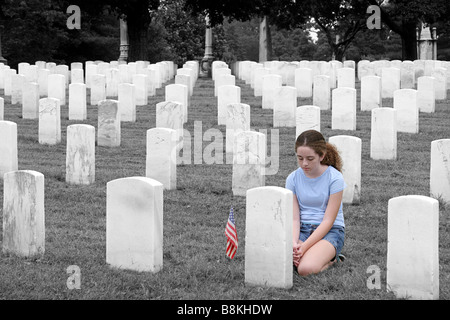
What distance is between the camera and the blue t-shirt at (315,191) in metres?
6.61

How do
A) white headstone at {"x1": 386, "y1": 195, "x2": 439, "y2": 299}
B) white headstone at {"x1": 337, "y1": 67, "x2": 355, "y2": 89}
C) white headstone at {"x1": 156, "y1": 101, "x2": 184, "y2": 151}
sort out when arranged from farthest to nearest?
white headstone at {"x1": 337, "y1": 67, "x2": 355, "y2": 89} < white headstone at {"x1": 156, "y1": 101, "x2": 184, "y2": 151} < white headstone at {"x1": 386, "y1": 195, "x2": 439, "y2": 299}

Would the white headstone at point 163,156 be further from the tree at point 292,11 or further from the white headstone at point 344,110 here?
the tree at point 292,11

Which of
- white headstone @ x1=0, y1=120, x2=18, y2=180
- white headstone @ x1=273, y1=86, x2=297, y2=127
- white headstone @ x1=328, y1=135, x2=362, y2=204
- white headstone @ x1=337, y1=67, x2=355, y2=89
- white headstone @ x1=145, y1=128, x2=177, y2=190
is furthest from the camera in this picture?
white headstone @ x1=337, y1=67, x2=355, y2=89

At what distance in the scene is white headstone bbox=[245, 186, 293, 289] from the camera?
593 cm

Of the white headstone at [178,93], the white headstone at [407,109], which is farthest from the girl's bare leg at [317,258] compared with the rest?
the white headstone at [178,93]

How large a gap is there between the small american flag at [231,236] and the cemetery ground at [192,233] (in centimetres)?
10

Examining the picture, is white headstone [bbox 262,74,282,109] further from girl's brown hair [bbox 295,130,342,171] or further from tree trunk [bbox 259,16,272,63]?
tree trunk [bbox 259,16,272,63]

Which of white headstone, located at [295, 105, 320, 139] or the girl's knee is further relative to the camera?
white headstone, located at [295, 105, 320, 139]

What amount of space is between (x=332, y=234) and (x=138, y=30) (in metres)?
24.6

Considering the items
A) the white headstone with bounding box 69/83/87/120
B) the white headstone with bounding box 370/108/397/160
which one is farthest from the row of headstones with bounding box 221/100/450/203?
the white headstone with bounding box 69/83/87/120

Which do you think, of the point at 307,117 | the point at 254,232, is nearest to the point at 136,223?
the point at 254,232

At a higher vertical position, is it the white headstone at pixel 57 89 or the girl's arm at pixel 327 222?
the white headstone at pixel 57 89

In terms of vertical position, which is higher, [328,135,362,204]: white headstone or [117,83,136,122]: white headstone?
[117,83,136,122]: white headstone

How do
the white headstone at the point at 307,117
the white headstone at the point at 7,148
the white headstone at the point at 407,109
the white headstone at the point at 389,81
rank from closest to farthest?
the white headstone at the point at 7,148 → the white headstone at the point at 307,117 → the white headstone at the point at 407,109 → the white headstone at the point at 389,81
